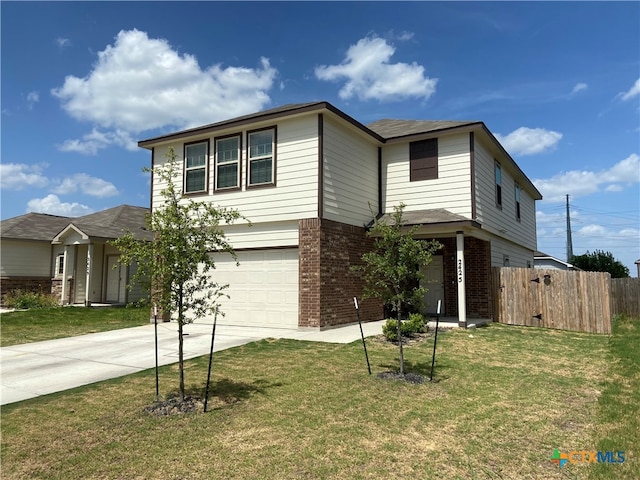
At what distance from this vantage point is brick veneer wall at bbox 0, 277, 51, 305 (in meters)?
23.0

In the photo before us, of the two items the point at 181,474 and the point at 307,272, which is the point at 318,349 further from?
the point at 181,474

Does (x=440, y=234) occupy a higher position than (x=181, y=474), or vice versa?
(x=440, y=234)

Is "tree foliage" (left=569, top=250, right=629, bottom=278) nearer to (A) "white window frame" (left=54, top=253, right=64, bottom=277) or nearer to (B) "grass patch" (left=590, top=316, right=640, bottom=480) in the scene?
(B) "grass patch" (left=590, top=316, right=640, bottom=480)

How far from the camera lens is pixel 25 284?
23703mm

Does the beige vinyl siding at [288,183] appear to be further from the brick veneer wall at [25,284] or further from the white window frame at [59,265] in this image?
the brick veneer wall at [25,284]

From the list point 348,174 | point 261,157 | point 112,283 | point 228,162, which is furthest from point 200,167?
point 112,283

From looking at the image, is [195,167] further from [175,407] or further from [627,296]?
[627,296]

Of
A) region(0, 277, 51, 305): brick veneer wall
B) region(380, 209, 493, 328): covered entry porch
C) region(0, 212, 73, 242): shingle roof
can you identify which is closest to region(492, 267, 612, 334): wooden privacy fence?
region(380, 209, 493, 328): covered entry porch

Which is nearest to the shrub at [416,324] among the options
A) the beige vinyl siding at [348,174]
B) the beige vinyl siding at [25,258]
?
the beige vinyl siding at [348,174]

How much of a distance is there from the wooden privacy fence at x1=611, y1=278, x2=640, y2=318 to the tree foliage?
68.3 ft

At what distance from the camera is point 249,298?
14.2m

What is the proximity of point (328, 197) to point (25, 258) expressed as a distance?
19.3m

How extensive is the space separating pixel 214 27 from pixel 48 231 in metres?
18.0

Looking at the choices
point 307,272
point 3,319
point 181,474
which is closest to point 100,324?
point 3,319
